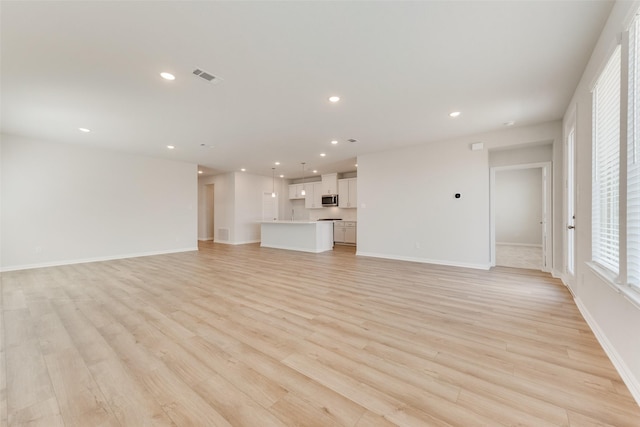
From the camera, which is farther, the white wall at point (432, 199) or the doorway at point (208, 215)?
the doorway at point (208, 215)

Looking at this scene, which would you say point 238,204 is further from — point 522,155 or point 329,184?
point 522,155

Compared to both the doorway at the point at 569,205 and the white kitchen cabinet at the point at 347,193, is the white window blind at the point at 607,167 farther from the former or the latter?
the white kitchen cabinet at the point at 347,193

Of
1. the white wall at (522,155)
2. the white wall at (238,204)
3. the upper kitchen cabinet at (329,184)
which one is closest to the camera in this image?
the white wall at (522,155)

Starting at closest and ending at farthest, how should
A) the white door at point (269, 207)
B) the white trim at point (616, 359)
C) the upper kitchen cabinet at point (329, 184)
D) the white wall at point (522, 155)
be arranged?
1. the white trim at point (616, 359)
2. the white wall at point (522, 155)
3. the upper kitchen cabinet at point (329, 184)
4. the white door at point (269, 207)

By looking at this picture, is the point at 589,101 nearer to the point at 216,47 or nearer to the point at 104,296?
the point at 216,47

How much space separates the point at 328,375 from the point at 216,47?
2.98 metres

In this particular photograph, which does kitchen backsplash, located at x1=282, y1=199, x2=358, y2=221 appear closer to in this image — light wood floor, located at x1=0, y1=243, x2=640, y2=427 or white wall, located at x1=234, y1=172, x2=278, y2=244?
white wall, located at x1=234, y1=172, x2=278, y2=244

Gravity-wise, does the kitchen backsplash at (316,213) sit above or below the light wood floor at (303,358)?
above

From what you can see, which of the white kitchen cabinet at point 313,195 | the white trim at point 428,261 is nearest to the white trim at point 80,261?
the white kitchen cabinet at point 313,195

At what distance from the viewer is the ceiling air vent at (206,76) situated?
2712mm

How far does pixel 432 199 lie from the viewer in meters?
5.50

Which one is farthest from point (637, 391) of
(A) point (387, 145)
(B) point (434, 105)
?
(A) point (387, 145)

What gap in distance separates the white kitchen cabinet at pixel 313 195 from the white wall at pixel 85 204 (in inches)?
174

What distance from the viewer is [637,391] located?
1.48 m
